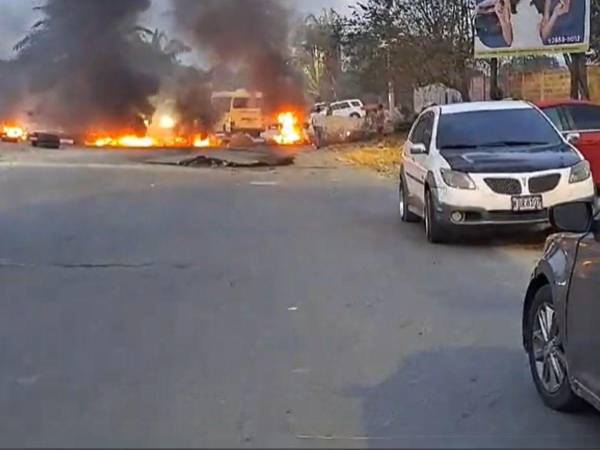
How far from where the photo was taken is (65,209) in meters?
16.2

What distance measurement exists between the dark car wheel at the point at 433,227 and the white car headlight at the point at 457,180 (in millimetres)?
359

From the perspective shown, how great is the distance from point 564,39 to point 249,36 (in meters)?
23.1

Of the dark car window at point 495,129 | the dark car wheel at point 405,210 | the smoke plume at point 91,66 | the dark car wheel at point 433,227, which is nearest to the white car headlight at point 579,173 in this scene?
the dark car window at point 495,129

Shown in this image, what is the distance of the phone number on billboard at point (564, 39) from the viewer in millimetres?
24641

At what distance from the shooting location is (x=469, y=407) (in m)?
5.37

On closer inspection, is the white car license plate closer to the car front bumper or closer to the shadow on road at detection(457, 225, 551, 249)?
the car front bumper

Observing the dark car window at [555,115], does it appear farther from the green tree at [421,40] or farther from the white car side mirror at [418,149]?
the green tree at [421,40]

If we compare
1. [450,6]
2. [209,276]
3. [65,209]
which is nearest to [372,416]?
[209,276]

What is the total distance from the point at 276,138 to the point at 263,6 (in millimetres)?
6121

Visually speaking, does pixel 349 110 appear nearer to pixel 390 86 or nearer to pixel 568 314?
pixel 390 86

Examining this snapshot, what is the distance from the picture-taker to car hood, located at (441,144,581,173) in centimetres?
1104

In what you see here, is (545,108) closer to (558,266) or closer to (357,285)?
(357,285)

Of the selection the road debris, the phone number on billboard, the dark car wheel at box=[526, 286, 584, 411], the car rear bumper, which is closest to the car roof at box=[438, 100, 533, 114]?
the car rear bumper

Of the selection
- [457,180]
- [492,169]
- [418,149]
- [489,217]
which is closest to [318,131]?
[418,149]
